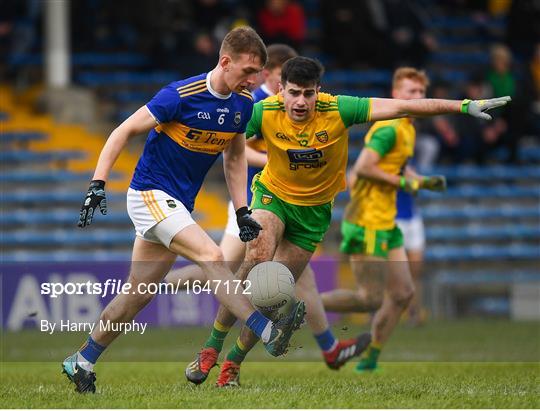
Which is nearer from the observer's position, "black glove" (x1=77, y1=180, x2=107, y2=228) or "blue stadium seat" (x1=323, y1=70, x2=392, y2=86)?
"black glove" (x1=77, y1=180, x2=107, y2=228)

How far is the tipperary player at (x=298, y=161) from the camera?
908cm

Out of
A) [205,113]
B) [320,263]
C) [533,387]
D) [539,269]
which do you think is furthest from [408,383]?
[539,269]

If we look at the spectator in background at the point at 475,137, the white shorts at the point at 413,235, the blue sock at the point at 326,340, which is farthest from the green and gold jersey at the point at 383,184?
the spectator in background at the point at 475,137

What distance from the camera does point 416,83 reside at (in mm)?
11750

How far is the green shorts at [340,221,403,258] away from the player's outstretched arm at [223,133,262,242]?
259 centimetres

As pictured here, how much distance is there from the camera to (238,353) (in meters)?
Answer: 9.55

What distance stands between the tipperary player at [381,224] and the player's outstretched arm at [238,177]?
2392mm

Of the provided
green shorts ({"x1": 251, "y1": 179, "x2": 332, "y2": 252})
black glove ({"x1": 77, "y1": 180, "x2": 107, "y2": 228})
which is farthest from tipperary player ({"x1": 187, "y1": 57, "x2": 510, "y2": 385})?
black glove ({"x1": 77, "y1": 180, "x2": 107, "y2": 228})

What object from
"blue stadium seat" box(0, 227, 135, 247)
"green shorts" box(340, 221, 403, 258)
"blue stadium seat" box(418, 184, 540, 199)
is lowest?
"blue stadium seat" box(0, 227, 135, 247)

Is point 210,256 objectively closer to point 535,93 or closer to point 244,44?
point 244,44

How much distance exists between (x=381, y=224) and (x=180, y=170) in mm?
3187

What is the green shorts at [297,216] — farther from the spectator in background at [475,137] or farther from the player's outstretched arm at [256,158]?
the spectator in background at [475,137]

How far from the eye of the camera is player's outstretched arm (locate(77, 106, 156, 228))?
830 centimetres

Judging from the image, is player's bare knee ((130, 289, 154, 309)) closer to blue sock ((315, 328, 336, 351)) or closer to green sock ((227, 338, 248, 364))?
green sock ((227, 338, 248, 364))
